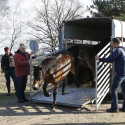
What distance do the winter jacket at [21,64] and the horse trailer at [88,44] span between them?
0.29 m

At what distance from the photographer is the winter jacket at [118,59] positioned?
594 cm

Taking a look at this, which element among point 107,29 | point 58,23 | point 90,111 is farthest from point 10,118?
point 58,23

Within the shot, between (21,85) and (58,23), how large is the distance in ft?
87.2

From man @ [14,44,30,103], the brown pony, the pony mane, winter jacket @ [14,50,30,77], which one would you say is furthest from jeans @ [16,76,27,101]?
the pony mane

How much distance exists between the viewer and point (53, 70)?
6.52 metres

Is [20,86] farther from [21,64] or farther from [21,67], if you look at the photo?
[21,64]

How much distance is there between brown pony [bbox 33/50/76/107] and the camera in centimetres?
596

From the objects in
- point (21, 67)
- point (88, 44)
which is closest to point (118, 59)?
point (21, 67)

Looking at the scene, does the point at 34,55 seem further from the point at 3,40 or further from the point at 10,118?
the point at 3,40

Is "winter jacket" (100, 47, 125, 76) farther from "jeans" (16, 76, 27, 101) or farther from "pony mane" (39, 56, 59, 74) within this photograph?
"jeans" (16, 76, 27, 101)

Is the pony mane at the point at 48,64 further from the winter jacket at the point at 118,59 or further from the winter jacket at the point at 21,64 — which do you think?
the winter jacket at the point at 118,59

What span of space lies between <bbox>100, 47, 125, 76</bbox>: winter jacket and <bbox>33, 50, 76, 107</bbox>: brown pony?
1.52 meters

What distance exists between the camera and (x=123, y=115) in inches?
231

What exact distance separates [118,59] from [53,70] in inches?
78.0
